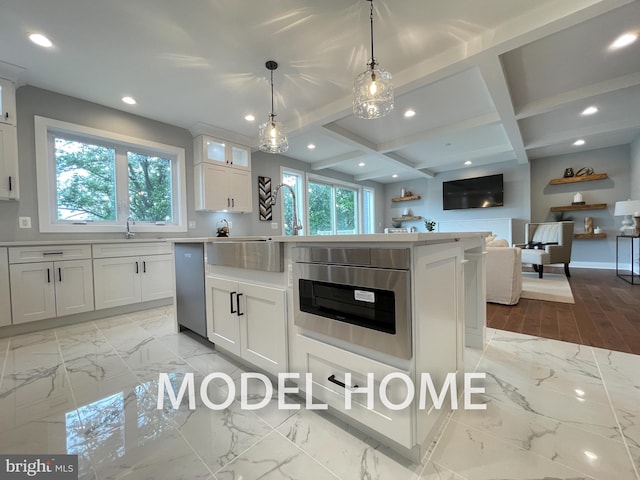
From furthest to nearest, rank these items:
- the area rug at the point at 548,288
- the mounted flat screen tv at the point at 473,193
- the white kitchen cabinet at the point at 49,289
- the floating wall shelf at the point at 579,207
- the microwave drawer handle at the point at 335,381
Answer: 1. the mounted flat screen tv at the point at 473,193
2. the floating wall shelf at the point at 579,207
3. the area rug at the point at 548,288
4. the white kitchen cabinet at the point at 49,289
5. the microwave drawer handle at the point at 335,381

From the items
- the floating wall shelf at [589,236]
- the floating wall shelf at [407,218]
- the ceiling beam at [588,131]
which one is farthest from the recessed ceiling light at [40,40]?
the floating wall shelf at [589,236]

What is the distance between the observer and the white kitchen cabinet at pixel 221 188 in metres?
3.87

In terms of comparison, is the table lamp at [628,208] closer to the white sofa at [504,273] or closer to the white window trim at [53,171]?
the white sofa at [504,273]

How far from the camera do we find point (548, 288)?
3.79 m

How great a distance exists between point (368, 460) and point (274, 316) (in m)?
0.75

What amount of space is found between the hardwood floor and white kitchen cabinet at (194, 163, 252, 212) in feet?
12.1

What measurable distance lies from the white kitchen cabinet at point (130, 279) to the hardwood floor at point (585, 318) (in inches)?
142

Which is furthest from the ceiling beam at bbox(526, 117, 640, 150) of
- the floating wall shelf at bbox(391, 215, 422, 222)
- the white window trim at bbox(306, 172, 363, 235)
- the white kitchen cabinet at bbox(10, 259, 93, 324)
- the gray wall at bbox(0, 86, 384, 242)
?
the white kitchen cabinet at bbox(10, 259, 93, 324)

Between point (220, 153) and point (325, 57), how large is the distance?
2320 mm

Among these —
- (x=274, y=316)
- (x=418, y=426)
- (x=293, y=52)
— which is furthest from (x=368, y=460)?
(x=293, y=52)

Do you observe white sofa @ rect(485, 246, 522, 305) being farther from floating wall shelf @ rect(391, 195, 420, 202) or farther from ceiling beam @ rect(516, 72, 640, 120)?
floating wall shelf @ rect(391, 195, 420, 202)

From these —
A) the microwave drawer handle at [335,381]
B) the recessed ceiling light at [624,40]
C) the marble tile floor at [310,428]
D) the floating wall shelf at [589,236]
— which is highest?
the recessed ceiling light at [624,40]

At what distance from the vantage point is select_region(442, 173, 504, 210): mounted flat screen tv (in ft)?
20.6

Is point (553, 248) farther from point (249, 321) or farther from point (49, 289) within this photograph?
point (49, 289)
